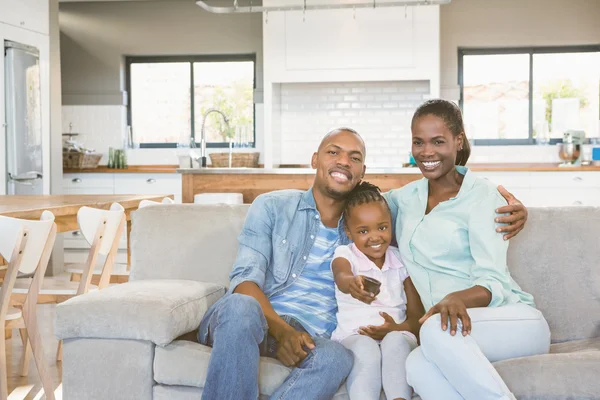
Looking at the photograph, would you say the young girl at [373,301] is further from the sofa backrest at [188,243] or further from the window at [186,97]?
the window at [186,97]

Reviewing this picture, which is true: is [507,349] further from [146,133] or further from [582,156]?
[146,133]

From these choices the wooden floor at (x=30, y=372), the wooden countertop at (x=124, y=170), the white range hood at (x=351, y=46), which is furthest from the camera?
the wooden countertop at (x=124, y=170)

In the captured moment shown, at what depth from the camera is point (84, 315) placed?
2.08 meters

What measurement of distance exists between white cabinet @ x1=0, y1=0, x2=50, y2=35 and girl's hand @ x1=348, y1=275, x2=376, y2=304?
4.67 meters

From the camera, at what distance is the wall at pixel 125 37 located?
7.63 meters

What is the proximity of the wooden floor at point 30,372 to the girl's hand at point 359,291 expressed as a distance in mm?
1619

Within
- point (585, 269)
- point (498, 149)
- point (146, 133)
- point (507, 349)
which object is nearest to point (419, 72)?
point (498, 149)

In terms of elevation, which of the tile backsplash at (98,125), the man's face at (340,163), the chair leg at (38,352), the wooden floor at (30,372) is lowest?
the wooden floor at (30,372)

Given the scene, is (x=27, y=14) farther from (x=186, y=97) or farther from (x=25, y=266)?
(x=25, y=266)

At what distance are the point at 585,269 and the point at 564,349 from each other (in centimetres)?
31

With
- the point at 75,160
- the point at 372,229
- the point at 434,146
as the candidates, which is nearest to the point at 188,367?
the point at 372,229

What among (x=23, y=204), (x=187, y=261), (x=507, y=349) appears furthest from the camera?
(x=23, y=204)

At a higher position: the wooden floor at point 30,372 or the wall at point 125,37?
the wall at point 125,37

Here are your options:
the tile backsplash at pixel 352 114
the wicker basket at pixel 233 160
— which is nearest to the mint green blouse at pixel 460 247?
the wicker basket at pixel 233 160
